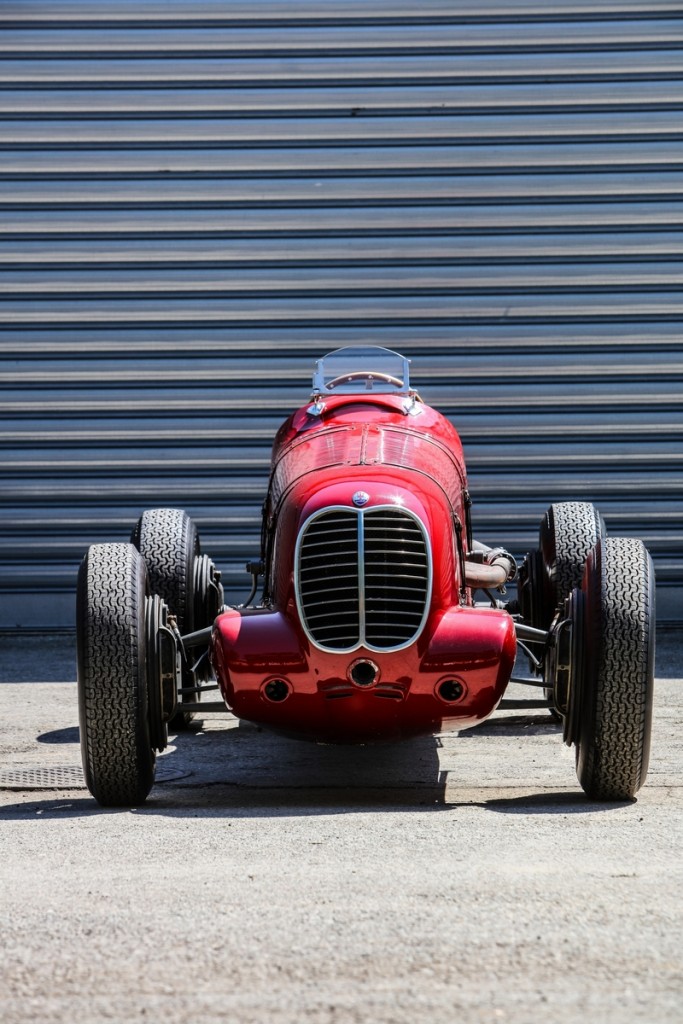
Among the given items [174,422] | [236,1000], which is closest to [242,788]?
[236,1000]

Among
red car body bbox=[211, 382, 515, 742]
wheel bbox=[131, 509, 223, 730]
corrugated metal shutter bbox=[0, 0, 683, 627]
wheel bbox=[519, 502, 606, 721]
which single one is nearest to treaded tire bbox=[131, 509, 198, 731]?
wheel bbox=[131, 509, 223, 730]

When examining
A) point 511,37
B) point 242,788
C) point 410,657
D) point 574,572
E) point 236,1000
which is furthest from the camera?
point 511,37

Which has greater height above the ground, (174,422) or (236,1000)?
(174,422)

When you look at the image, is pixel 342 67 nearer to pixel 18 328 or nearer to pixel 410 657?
pixel 18 328

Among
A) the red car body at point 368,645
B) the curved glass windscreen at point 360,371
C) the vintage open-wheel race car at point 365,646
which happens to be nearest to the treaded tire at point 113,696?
the vintage open-wheel race car at point 365,646

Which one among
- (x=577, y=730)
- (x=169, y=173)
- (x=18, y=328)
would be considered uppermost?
(x=169, y=173)

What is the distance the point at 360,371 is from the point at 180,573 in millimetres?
1571

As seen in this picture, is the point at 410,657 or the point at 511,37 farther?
the point at 511,37

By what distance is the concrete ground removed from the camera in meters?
3.18

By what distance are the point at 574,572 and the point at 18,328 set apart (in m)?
5.49

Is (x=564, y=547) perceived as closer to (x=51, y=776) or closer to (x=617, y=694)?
(x=617, y=694)

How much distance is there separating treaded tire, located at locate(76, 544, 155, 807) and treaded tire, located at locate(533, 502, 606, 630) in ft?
9.22

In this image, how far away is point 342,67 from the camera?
36.9 ft

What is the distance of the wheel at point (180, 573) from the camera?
7727 mm
